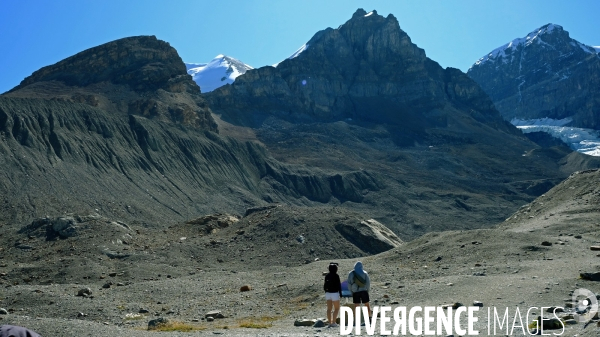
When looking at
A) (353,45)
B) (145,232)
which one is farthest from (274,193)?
(353,45)

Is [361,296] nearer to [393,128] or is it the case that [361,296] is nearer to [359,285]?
[359,285]

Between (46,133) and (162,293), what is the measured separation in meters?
50.5

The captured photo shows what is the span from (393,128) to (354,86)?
25.7 metres

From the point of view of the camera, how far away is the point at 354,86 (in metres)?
182

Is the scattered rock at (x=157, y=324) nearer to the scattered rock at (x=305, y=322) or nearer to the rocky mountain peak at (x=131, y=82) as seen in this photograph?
the scattered rock at (x=305, y=322)

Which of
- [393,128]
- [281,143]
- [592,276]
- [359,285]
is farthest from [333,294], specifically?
[393,128]

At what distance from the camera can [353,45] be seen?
644 ft

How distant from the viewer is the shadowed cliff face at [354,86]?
164 meters

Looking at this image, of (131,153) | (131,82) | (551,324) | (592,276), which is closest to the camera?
(551,324)

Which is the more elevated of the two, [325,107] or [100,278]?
[325,107]

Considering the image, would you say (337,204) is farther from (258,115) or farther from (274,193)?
(258,115)

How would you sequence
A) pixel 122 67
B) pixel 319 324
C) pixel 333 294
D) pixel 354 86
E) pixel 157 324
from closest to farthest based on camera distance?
pixel 333 294 < pixel 319 324 < pixel 157 324 < pixel 122 67 < pixel 354 86

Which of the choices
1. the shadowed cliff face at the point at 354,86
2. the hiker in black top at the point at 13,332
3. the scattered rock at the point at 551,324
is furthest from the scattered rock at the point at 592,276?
the shadowed cliff face at the point at 354,86

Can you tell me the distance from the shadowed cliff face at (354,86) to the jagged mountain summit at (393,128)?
0.93ft
